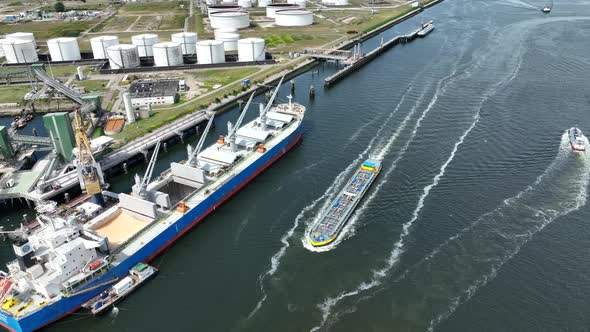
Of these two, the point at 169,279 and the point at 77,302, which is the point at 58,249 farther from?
the point at 169,279

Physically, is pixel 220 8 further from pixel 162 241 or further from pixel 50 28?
pixel 162 241

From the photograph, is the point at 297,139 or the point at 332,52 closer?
the point at 297,139

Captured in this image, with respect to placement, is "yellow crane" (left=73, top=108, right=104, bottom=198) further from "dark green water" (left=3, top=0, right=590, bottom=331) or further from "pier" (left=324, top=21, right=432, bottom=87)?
"pier" (left=324, top=21, right=432, bottom=87)

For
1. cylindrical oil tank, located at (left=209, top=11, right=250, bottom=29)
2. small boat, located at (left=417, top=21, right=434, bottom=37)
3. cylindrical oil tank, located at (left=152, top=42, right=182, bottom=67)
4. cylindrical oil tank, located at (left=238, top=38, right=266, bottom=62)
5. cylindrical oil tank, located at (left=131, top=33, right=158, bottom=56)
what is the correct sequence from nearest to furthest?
cylindrical oil tank, located at (left=152, top=42, right=182, bottom=67)
cylindrical oil tank, located at (left=238, top=38, right=266, bottom=62)
cylindrical oil tank, located at (left=131, top=33, right=158, bottom=56)
small boat, located at (left=417, top=21, right=434, bottom=37)
cylindrical oil tank, located at (left=209, top=11, right=250, bottom=29)

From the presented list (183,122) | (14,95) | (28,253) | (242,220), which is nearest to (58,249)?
(28,253)

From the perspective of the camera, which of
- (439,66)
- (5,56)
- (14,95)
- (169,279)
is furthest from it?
(5,56)

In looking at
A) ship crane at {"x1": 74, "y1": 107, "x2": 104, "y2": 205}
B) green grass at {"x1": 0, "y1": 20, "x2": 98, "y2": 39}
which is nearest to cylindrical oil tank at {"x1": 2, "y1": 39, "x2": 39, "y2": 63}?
green grass at {"x1": 0, "y1": 20, "x2": 98, "y2": 39}

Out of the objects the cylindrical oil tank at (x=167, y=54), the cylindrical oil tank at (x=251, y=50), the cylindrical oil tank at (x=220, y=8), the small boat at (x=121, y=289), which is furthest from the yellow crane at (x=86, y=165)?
the cylindrical oil tank at (x=220, y=8)
